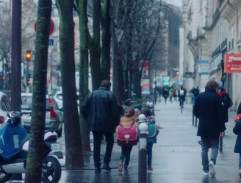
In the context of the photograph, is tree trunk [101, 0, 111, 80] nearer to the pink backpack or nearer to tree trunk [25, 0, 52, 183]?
the pink backpack

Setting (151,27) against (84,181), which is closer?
(84,181)

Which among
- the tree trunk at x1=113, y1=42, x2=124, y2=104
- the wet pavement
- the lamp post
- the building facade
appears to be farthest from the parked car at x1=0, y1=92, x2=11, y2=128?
the tree trunk at x1=113, y1=42, x2=124, y2=104

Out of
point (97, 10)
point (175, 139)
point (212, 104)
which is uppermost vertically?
point (97, 10)

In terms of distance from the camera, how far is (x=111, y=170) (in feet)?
49.4

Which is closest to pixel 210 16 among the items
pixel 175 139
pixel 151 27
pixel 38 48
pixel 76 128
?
pixel 151 27

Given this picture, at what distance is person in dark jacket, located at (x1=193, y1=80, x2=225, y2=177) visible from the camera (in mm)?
14227

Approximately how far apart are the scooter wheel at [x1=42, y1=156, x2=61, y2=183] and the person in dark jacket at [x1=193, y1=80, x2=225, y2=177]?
3.39 metres

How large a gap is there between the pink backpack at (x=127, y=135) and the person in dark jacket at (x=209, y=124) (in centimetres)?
119

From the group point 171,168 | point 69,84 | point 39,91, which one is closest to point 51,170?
point 39,91

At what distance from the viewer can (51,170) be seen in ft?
Answer: 39.2

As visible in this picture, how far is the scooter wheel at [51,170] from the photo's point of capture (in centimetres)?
1184

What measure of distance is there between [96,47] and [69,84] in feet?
16.0

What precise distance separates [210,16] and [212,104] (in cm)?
6302

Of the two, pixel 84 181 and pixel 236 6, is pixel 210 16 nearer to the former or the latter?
pixel 236 6
